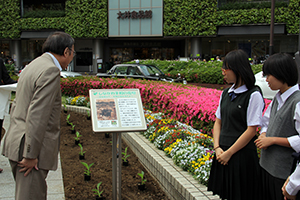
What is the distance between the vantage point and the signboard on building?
3509cm

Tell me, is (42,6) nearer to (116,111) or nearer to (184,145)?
(184,145)

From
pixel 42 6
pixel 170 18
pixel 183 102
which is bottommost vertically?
pixel 183 102

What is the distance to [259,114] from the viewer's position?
2.59m

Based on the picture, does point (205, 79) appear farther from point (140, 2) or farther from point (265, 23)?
point (140, 2)

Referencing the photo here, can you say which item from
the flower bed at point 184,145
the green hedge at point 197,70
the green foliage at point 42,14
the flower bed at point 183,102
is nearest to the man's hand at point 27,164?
the flower bed at point 184,145

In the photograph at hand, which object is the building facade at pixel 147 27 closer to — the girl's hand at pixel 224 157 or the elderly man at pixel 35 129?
the girl's hand at pixel 224 157

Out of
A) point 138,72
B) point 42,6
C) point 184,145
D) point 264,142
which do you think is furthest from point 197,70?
point 42,6

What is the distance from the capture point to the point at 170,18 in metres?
34.5

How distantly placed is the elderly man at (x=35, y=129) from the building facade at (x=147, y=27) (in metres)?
30.0

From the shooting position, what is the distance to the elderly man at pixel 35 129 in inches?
91.9

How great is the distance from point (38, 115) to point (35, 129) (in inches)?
4.3

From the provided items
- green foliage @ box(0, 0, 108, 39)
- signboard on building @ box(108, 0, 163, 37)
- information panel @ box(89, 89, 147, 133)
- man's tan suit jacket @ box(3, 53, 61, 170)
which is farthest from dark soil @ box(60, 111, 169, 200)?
green foliage @ box(0, 0, 108, 39)

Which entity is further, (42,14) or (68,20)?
(42,14)

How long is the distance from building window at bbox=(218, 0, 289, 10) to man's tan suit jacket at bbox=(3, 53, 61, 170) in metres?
33.2
